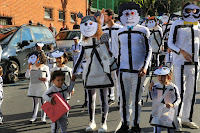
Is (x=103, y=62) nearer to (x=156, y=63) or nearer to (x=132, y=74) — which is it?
(x=132, y=74)

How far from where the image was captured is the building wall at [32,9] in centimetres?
2002

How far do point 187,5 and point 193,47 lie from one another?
783mm

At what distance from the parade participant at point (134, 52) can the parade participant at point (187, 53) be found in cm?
78

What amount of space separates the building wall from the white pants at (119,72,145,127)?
16164mm

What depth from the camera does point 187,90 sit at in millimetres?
5418

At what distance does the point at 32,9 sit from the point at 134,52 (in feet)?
64.9

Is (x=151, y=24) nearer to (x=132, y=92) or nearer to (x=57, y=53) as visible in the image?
(x=57, y=53)

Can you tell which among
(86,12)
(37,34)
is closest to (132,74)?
(37,34)

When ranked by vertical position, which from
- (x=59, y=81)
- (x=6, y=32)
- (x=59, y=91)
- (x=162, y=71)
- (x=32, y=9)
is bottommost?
(x=59, y=91)

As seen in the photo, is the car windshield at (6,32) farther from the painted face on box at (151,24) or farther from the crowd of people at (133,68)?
the crowd of people at (133,68)

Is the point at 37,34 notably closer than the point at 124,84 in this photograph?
No

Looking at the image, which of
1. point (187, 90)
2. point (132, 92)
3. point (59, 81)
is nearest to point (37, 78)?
point (59, 81)

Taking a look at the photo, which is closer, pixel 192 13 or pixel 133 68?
pixel 133 68

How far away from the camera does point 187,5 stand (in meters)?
5.27
